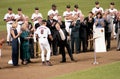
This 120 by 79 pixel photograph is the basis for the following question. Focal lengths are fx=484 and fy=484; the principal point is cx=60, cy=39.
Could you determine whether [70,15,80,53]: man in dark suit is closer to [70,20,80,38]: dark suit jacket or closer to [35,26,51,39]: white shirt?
[70,20,80,38]: dark suit jacket

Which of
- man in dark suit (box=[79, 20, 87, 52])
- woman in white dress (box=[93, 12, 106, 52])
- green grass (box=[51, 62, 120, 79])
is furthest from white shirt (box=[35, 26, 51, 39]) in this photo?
man in dark suit (box=[79, 20, 87, 52])

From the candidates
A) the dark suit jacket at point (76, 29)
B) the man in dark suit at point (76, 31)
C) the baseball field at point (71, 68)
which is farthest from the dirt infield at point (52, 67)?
the dark suit jacket at point (76, 29)

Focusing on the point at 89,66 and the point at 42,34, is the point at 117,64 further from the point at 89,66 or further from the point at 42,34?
the point at 42,34

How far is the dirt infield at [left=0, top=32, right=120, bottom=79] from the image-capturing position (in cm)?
2067

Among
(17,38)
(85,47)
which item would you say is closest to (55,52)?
(85,47)

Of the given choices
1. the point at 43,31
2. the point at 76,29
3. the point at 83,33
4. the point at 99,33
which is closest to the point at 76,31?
the point at 76,29

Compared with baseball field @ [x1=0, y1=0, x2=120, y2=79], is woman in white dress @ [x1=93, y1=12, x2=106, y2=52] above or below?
above

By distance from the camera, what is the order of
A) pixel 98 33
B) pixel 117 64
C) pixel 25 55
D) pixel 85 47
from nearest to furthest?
pixel 117 64 → pixel 25 55 → pixel 98 33 → pixel 85 47

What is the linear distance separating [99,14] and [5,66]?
642 centimetres

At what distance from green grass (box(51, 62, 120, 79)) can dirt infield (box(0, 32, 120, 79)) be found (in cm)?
84

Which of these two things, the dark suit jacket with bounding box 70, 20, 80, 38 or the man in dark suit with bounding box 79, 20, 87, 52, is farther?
the man in dark suit with bounding box 79, 20, 87, 52

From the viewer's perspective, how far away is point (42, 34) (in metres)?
22.8

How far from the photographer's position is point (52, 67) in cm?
2234

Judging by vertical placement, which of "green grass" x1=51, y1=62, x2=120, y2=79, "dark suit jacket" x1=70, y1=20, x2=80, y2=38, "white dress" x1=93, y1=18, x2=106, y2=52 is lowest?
"green grass" x1=51, y1=62, x2=120, y2=79
